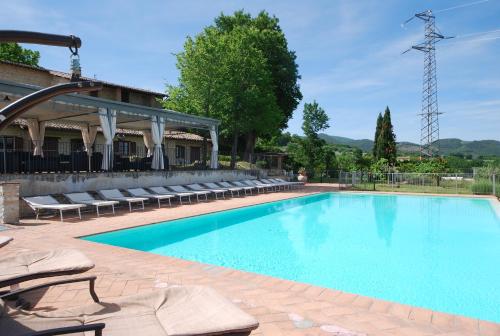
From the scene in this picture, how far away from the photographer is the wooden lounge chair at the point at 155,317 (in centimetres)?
230

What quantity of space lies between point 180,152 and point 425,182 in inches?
730

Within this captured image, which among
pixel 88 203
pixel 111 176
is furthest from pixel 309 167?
pixel 88 203

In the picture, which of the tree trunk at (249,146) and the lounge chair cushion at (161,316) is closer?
the lounge chair cushion at (161,316)

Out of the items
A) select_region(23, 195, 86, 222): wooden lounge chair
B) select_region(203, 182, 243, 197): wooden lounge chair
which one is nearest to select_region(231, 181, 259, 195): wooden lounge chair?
select_region(203, 182, 243, 197): wooden lounge chair

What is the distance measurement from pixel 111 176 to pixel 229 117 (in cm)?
1000

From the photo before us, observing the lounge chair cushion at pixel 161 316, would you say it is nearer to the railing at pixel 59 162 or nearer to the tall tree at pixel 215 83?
the railing at pixel 59 162

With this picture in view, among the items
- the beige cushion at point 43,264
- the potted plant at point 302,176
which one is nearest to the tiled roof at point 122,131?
the potted plant at point 302,176

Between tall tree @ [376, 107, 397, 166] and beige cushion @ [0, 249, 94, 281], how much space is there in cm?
3747

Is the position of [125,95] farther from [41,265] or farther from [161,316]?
[161,316]

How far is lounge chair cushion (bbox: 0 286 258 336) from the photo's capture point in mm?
2313

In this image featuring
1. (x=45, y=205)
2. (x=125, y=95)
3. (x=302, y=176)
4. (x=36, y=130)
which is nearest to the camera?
(x=45, y=205)

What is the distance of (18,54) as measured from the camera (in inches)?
1177

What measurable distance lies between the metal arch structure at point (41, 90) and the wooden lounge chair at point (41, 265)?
167 cm

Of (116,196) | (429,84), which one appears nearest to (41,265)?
(116,196)
